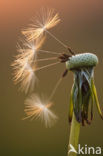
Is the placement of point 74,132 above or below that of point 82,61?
below

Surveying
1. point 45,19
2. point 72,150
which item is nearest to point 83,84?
point 72,150

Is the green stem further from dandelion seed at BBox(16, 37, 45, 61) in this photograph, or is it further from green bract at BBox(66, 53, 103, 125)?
dandelion seed at BBox(16, 37, 45, 61)

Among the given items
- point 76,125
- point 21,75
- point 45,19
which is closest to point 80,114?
point 76,125

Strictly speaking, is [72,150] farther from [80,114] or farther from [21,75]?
[21,75]

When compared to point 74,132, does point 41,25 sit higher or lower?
higher

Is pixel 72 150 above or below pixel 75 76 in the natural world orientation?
below

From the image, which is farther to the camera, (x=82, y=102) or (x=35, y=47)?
(x=35, y=47)

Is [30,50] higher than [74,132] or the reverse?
higher

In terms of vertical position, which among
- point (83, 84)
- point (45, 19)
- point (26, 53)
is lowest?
point (83, 84)
